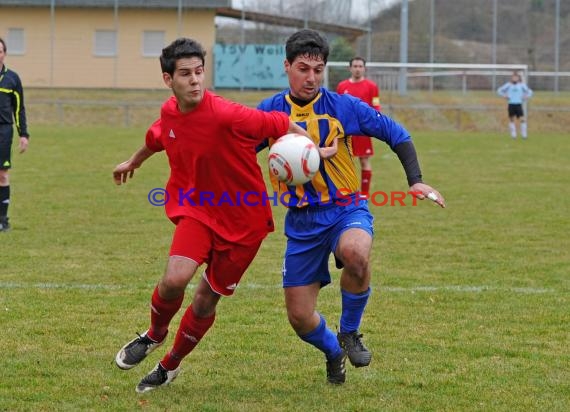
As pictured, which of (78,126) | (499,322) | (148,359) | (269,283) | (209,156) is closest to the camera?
(209,156)

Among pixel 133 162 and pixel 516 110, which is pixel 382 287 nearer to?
pixel 133 162

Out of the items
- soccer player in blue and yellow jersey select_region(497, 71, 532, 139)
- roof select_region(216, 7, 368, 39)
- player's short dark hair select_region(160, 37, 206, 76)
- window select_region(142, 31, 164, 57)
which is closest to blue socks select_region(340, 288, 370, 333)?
player's short dark hair select_region(160, 37, 206, 76)

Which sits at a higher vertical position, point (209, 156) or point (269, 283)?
point (209, 156)

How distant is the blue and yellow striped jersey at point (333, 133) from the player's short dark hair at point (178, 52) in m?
0.59

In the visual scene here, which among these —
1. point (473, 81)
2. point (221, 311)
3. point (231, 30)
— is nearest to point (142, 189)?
point (221, 311)

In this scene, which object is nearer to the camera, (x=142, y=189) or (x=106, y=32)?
(x=142, y=189)

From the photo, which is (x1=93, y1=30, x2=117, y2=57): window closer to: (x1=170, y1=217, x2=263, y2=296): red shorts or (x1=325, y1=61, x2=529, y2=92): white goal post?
(x1=325, y1=61, x2=529, y2=92): white goal post

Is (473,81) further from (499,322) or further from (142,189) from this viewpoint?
(499,322)

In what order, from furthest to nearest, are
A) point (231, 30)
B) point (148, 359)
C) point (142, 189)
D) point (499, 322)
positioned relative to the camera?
point (231, 30) → point (142, 189) → point (499, 322) → point (148, 359)

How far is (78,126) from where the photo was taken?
32281mm

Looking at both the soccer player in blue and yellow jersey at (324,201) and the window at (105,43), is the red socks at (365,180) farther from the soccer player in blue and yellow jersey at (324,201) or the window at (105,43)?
the window at (105,43)

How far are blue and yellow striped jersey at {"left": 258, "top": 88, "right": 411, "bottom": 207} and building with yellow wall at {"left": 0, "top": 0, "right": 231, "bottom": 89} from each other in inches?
1235

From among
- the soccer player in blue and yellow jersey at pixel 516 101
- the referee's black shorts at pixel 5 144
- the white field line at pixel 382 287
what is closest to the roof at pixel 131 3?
the soccer player in blue and yellow jersey at pixel 516 101

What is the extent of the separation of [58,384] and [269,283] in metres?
3.02
